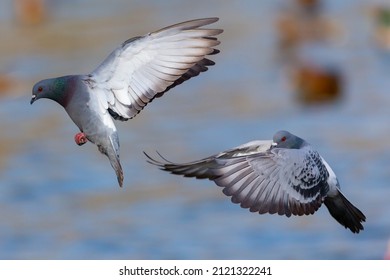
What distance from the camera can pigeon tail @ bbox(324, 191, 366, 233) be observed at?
282 cm

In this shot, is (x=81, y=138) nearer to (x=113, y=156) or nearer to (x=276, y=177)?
(x=113, y=156)

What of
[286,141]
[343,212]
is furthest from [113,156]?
[343,212]

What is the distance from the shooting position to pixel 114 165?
7.02ft

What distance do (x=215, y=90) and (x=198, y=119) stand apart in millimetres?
1060

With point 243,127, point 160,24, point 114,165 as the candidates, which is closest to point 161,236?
point 243,127

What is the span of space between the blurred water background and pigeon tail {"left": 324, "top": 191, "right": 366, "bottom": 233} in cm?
516

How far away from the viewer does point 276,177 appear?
2.57m

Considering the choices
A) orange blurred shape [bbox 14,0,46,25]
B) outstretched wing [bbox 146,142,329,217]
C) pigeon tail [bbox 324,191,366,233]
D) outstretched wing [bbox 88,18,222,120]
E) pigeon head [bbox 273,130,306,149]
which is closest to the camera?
outstretched wing [bbox 88,18,222,120]

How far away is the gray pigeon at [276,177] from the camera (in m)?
2.38

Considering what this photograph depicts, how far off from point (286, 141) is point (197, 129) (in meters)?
9.38

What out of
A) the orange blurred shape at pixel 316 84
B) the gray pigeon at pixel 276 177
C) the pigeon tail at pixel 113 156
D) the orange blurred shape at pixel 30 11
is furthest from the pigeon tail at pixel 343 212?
the orange blurred shape at pixel 30 11

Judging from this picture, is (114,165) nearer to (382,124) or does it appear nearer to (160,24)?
(382,124)

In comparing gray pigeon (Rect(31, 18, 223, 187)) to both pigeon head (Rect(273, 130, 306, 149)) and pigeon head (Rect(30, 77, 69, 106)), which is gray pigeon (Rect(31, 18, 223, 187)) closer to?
pigeon head (Rect(30, 77, 69, 106))

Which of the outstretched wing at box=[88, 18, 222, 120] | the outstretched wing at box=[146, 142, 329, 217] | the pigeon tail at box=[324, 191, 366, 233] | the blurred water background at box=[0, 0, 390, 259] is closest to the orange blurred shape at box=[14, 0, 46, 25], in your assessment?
the blurred water background at box=[0, 0, 390, 259]
